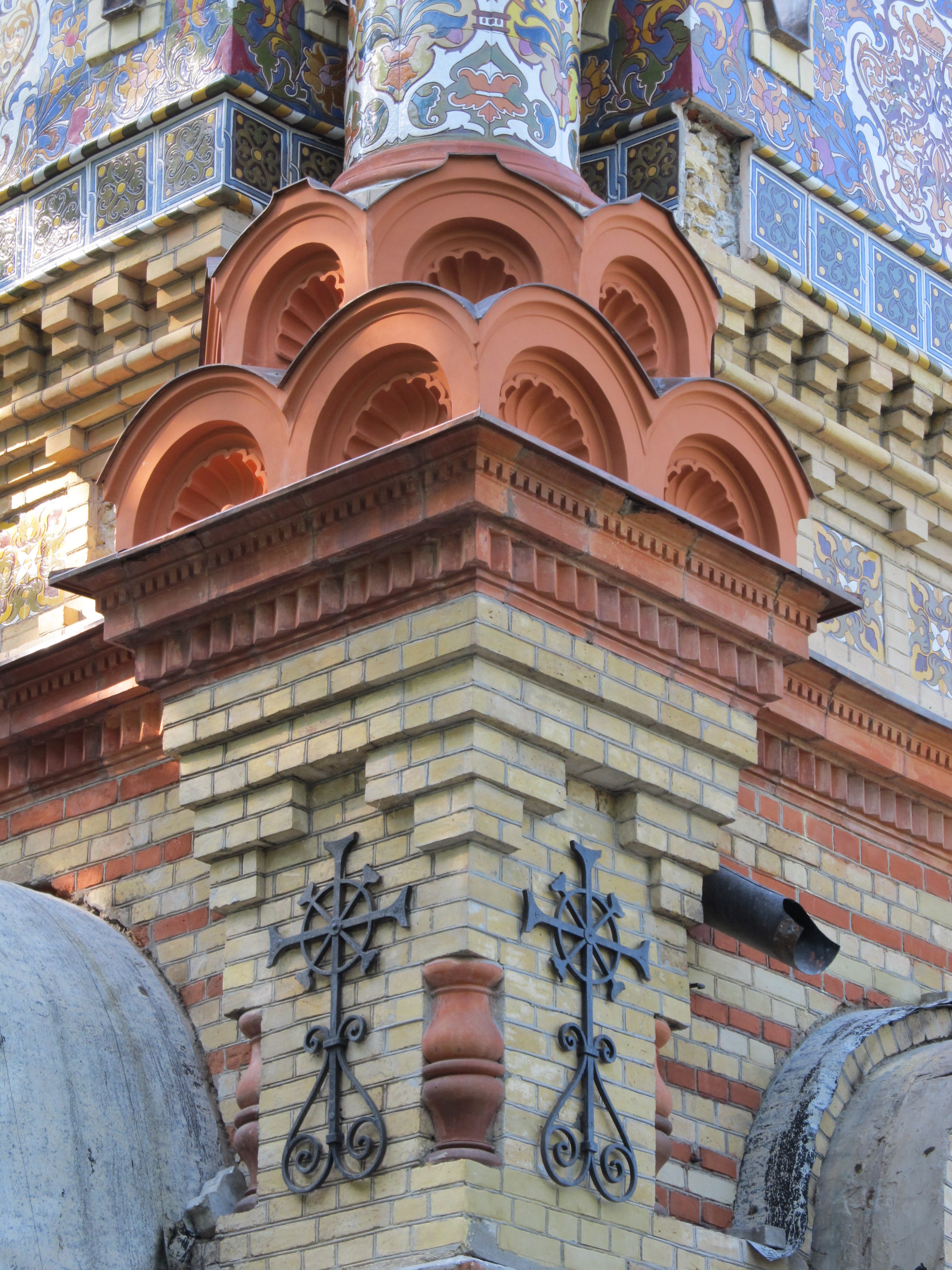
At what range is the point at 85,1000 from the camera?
844cm

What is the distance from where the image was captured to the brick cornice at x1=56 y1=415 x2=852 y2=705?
8188mm

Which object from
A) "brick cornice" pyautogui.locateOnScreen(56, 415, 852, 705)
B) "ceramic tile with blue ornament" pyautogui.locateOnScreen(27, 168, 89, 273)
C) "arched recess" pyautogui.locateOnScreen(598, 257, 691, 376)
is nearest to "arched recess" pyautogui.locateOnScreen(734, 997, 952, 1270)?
"brick cornice" pyautogui.locateOnScreen(56, 415, 852, 705)

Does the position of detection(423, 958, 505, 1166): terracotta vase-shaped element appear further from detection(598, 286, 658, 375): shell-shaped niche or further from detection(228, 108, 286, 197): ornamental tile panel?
detection(228, 108, 286, 197): ornamental tile panel

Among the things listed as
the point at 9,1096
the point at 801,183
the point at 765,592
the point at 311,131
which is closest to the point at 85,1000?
the point at 9,1096

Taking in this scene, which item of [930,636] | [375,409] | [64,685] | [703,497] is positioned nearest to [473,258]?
[375,409]

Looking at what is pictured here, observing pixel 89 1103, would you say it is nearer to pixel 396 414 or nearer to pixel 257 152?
pixel 396 414

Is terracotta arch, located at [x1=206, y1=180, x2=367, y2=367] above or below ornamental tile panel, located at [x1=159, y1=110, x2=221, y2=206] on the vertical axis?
below

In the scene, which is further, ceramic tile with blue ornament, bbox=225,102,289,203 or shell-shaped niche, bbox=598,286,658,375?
ceramic tile with blue ornament, bbox=225,102,289,203

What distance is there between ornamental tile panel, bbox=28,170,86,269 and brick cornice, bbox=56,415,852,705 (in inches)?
73.7

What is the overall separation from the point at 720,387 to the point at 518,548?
1.19 meters

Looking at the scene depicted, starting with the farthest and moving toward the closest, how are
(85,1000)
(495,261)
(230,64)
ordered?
(230,64) < (495,261) < (85,1000)

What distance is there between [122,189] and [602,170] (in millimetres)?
1700

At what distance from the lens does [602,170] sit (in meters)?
10.2

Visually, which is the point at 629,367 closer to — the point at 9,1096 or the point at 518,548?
the point at 518,548
